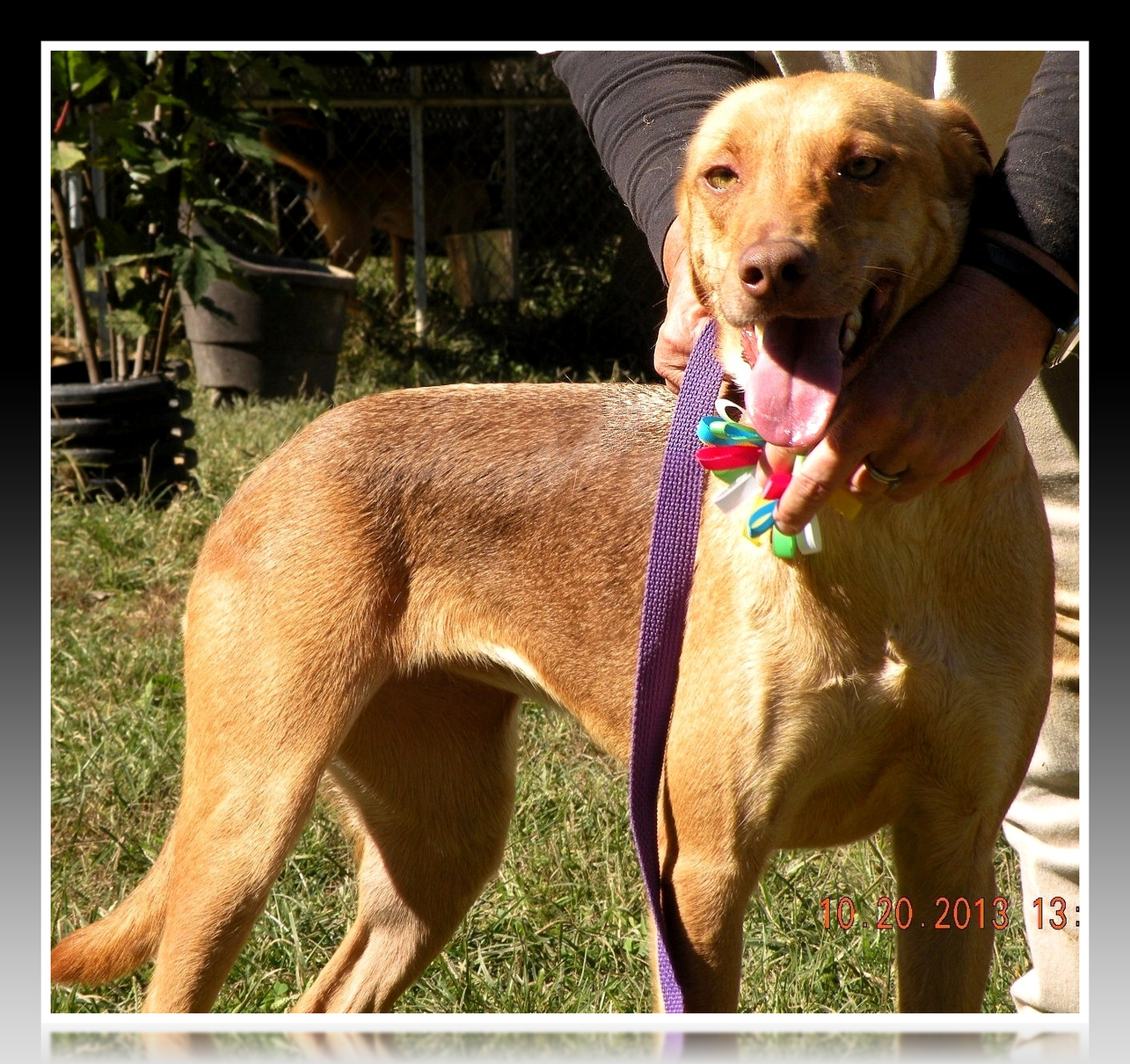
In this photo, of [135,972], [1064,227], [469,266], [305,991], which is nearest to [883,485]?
[1064,227]

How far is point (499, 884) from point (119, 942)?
1096 millimetres

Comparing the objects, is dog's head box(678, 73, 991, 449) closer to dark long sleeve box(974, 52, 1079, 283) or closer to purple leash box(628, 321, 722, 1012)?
dark long sleeve box(974, 52, 1079, 283)

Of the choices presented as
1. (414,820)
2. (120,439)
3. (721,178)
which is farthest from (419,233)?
(721,178)

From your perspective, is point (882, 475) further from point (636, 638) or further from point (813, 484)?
point (636, 638)

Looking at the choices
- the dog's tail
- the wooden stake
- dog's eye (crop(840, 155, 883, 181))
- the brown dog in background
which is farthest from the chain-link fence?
dog's eye (crop(840, 155, 883, 181))

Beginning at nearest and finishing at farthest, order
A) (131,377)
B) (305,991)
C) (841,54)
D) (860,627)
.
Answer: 1. (860,627)
2. (841,54)
3. (305,991)
4. (131,377)

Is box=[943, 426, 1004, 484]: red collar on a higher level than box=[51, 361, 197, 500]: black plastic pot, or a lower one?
higher

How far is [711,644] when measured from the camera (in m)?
2.29

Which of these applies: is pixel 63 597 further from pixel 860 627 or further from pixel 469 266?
pixel 469 266

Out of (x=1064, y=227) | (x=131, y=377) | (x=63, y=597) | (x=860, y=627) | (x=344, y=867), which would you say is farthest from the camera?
(x=131, y=377)

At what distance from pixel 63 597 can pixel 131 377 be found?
1.33 m

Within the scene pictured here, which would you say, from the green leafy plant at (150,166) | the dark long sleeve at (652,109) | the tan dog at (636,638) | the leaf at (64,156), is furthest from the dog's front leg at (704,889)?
the leaf at (64,156)

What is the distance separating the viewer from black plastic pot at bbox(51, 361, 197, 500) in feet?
18.4

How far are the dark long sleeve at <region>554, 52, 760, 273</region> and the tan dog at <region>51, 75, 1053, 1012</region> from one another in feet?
1.45
